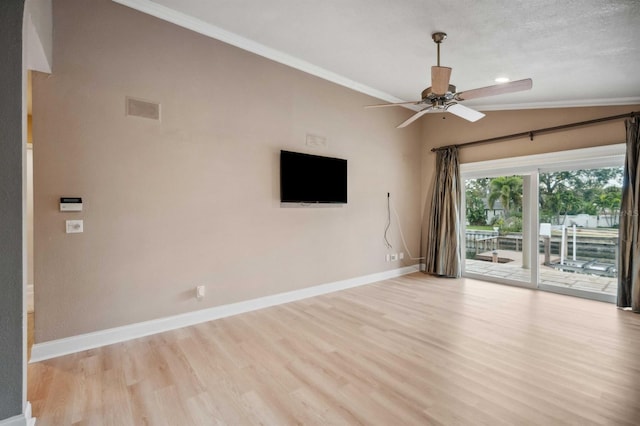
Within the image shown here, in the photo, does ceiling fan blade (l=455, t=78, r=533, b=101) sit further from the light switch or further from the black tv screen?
the light switch

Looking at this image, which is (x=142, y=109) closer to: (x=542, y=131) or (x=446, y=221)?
(x=446, y=221)

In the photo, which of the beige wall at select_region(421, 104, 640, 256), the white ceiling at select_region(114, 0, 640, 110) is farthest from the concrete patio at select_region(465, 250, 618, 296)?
the white ceiling at select_region(114, 0, 640, 110)

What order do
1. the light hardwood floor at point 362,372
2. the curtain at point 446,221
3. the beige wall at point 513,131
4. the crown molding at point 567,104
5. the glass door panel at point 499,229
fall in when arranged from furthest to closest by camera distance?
1. the curtain at point 446,221
2. the glass door panel at point 499,229
3. the beige wall at point 513,131
4. the crown molding at point 567,104
5. the light hardwood floor at point 362,372

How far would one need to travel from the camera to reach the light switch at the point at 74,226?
2557 millimetres

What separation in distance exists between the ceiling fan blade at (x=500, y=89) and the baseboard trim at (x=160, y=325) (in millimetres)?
2997

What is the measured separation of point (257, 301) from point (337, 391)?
1890 mm

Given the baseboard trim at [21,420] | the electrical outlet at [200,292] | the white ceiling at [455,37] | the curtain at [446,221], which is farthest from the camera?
the curtain at [446,221]

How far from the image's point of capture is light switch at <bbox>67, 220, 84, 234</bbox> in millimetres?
2557

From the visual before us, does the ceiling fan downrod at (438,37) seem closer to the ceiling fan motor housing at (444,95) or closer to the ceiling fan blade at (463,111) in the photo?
the ceiling fan motor housing at (444,95)

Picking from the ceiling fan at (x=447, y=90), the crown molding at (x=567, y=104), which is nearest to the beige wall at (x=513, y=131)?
the crown molding at (x=567, y=104)

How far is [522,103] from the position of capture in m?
4.51

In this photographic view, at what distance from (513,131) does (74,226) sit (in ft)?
19.2

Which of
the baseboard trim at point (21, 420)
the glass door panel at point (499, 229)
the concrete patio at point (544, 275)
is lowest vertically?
the baseboard trim at point (21, 420)

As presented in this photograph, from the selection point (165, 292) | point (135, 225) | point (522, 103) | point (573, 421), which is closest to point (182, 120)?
point (135, 225)
